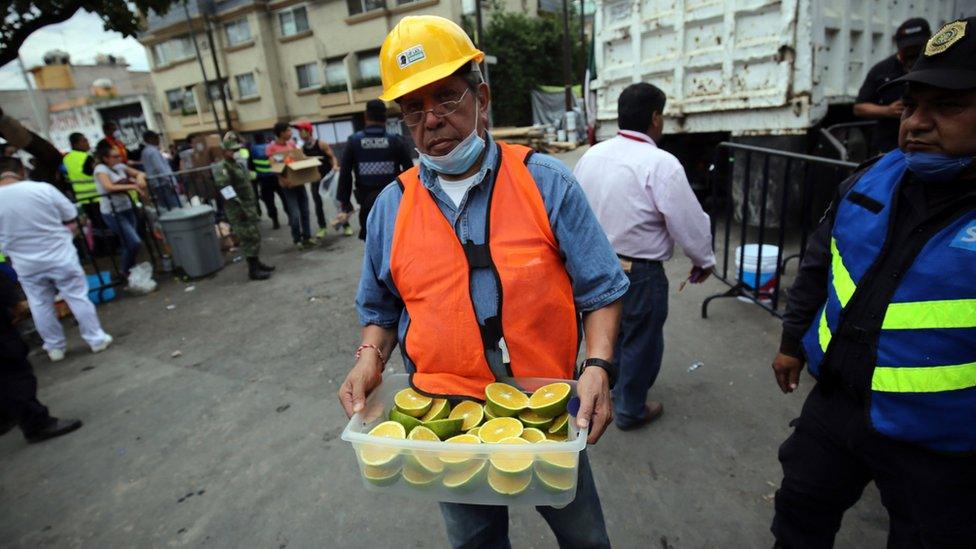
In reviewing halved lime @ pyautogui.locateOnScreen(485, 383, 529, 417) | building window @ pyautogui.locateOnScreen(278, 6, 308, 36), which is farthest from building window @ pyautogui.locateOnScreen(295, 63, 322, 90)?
halved lime @ pyautogui.locateOnScreen(485, 383, 529, 417)

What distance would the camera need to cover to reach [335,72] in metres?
26.1

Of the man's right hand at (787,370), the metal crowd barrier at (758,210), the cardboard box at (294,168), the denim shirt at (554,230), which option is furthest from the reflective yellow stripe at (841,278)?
the cardboard box at (294,168)

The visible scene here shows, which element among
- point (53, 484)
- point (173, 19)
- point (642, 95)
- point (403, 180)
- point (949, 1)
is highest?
point (173, 19)

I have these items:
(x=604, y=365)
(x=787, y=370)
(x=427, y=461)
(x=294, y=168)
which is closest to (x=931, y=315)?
(x=787, y=370)

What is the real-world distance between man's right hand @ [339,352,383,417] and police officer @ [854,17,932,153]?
4.08 meters

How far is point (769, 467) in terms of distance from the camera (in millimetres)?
2600

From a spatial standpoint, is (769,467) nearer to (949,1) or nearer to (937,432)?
(937,432)

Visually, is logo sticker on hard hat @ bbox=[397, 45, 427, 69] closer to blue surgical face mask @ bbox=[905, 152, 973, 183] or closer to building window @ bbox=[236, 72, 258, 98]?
blue surgical face mask @ bbox=[905, 152, 973, 183]

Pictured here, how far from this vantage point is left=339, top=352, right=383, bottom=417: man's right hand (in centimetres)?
150

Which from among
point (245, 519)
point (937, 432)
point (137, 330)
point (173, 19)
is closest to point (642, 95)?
point (937, 432)

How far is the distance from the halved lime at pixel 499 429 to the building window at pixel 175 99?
1497 inches

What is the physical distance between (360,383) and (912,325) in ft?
5.22

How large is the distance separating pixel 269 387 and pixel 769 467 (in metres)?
3.54

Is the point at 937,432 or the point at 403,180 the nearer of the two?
the point at 937,432
